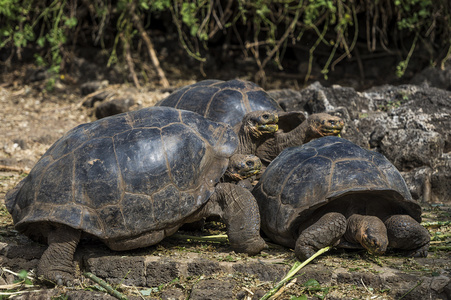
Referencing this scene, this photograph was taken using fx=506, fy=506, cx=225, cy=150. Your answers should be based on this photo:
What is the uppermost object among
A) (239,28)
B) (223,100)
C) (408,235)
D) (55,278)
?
(239,28)

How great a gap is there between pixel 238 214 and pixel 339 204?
713mm

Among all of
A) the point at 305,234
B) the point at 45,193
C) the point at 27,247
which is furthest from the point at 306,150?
the point at 27,247

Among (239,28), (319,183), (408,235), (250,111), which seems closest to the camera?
(408,235)

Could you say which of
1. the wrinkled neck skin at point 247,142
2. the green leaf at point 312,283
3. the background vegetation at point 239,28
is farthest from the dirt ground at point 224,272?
the background vegetation at point 239,28

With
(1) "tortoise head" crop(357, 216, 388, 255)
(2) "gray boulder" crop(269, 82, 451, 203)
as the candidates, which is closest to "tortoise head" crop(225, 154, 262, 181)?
(1) "tortoise head" crop(357, 216, 388, 255)

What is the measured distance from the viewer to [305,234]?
3.35m

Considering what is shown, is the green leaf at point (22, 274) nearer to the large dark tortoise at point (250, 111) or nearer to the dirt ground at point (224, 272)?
the dirt ground at point (224, 272)

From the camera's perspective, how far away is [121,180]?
3430mm

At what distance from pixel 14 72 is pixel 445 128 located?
7.65 m

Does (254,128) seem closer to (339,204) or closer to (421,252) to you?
(339,204)

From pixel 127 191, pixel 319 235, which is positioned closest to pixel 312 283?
pixel 319 235

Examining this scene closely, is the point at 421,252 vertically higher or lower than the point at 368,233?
lower

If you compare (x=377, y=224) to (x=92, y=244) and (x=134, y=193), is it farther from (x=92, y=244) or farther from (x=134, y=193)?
(x=92, y=244)

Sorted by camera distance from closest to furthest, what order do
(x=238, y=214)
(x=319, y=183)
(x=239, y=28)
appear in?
1. (x=319, y=183)
2. (x=238, y=214)
3. (x=239, y=28)
